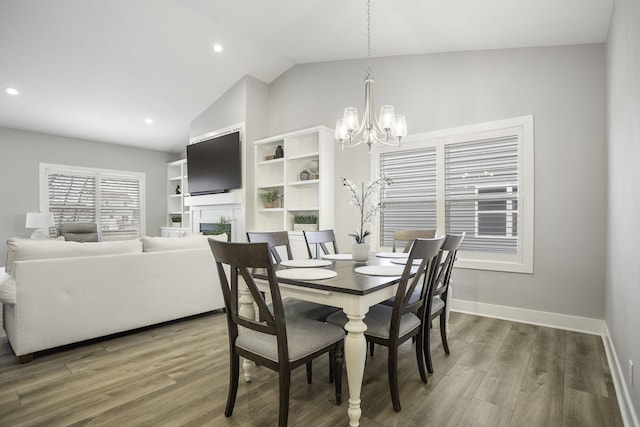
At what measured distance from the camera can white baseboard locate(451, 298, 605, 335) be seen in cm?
301

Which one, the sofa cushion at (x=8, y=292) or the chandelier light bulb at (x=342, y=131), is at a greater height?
the chandelier light bulb at (x=342, y=131)

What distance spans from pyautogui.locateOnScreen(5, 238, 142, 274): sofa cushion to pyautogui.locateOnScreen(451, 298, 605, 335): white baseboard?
3502 mm

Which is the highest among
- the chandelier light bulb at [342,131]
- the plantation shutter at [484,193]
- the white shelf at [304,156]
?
the white shelf at [304,156]

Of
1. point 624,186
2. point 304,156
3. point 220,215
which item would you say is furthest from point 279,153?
point 624,186

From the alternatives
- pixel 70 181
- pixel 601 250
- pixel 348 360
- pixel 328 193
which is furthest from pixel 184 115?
pixel 601 250

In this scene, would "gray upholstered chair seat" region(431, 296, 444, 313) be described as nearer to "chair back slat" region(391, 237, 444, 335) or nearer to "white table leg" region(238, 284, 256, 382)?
"chair back slat" region(391, 237, 444, 335)

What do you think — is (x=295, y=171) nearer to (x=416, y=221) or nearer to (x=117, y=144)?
(x=416, y=221)

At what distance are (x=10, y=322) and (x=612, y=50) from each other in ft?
16.6

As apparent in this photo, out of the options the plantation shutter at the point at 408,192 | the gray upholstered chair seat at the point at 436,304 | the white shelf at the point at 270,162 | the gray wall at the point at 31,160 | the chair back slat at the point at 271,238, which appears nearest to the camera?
the gray upholstered chair seat at the point at 436,304

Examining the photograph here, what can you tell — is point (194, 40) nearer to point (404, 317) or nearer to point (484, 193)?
point (484, 193)

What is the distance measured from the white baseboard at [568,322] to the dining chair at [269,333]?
156cm

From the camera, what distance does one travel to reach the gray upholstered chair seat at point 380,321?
1.85 m

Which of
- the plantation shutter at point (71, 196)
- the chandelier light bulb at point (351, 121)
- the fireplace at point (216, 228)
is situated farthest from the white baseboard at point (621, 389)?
the plantation shutter at point (71, 196)

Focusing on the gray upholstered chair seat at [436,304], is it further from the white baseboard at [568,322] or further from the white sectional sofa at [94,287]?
the white sectional sofa at [94,287]
